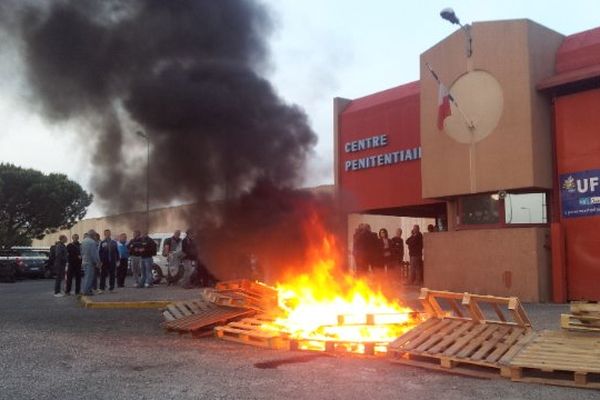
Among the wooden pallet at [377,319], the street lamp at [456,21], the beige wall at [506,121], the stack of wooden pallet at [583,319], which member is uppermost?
the street lamp at [456,21]

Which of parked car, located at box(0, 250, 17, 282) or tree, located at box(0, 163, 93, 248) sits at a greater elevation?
tree, located at box(0, 163, 93, 248)

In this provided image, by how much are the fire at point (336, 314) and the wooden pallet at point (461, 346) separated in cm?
38

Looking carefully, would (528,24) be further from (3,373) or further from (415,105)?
(3,373)

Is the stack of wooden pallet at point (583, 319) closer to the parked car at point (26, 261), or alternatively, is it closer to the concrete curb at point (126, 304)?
the concrete curb at point (126, 304)

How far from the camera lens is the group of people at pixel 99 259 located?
12961mm

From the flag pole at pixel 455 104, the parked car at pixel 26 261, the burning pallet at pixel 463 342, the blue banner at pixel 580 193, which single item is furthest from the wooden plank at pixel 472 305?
the parked car at pixel 26 261

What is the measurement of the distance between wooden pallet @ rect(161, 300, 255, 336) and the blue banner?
679cm

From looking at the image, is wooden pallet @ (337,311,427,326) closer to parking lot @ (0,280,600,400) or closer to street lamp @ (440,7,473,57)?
parking lot @ (0,280,600,400)

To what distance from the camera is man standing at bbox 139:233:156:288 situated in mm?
14680

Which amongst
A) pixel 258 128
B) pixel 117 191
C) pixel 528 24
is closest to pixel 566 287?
pixel 528 24

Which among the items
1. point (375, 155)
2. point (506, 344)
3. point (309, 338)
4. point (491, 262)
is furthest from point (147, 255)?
point (506, 344)

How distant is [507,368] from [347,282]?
424 centimetres

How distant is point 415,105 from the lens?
15336 mm

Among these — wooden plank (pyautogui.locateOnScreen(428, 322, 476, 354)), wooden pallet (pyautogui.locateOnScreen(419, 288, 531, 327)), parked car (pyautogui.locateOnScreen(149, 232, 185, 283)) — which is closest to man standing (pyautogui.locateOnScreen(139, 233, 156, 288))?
parked car (pyautogui.locateOnScreen(149, 232, 185, 283))
